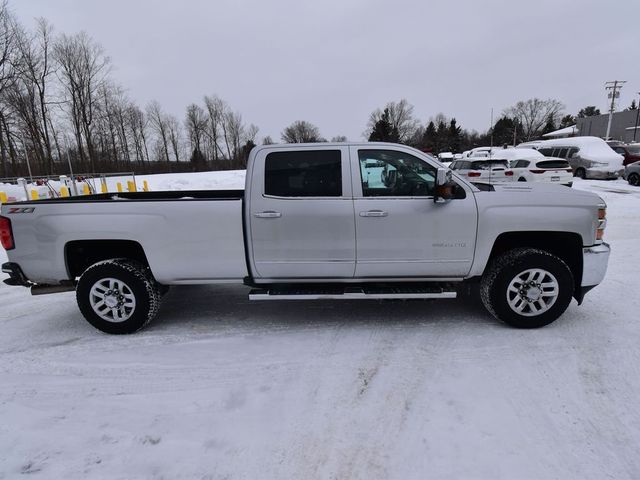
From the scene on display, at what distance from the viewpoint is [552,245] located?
166 inches

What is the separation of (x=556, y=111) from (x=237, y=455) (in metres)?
Answer: 110

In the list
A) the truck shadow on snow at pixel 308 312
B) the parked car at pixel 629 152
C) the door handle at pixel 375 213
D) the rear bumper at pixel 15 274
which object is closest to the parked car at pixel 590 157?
the parked car at pixel 629 152

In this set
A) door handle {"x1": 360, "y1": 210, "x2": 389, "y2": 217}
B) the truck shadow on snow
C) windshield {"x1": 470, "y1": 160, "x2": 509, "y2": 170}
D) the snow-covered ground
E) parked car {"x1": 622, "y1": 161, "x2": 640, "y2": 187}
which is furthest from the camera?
parked car {"x1": 622, "y1": 161, "x2": 640, "y2": 187}

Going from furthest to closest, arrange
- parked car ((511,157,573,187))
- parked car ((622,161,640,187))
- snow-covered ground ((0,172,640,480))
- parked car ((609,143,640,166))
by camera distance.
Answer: parked car ((609,143,640,166))
parked car ((622,161,640,187))
parked car ((511,157,573,187))
snow-covered ground ((0,172,640,480))

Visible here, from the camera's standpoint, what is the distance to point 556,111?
9238 centimetres

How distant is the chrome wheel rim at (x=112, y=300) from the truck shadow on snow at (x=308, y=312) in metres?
0.38

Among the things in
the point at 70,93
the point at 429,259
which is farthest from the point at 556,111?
the point at 429,259

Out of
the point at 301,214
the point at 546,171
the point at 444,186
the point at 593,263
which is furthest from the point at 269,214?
the point at 546,171

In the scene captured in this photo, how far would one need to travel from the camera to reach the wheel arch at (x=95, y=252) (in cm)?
420

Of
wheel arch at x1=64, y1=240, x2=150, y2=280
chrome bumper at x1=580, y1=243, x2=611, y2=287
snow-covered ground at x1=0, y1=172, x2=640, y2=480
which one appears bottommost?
snow-covered ground at x1=0, y1=172, x2=640, y2=480

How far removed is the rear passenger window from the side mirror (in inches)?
37.5

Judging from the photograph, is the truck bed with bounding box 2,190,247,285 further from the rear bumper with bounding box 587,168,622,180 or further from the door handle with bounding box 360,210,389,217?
the rear bumper with bounding box 587,168,622,180

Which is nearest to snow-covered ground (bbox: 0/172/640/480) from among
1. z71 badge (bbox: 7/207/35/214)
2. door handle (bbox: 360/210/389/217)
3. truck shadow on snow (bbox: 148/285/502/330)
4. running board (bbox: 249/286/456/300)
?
truck shadow on snow (bbox: 148/285/502/330)

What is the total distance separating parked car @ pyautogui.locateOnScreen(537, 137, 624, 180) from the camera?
20.4 m
